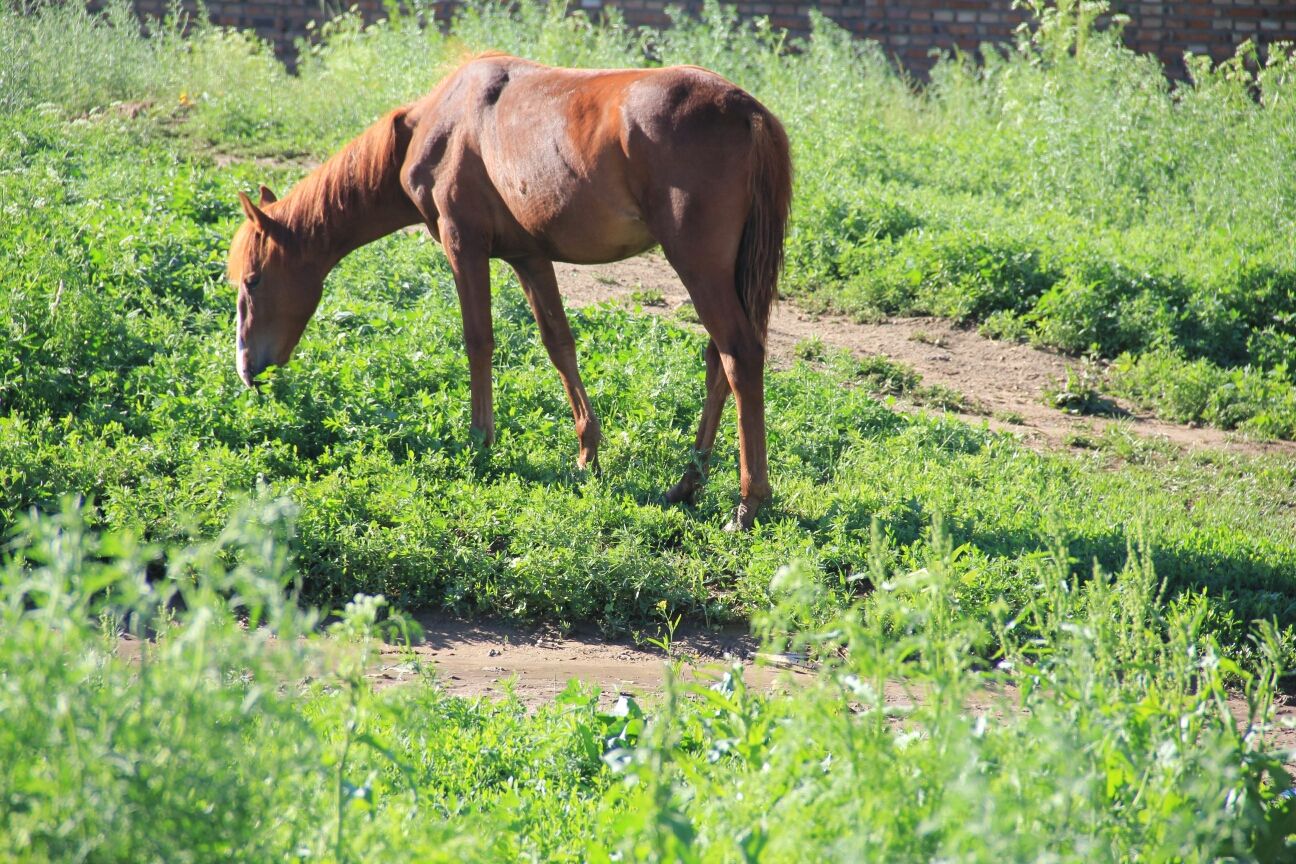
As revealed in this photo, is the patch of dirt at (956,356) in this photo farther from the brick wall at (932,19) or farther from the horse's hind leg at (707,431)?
the brick wall at (932,19)

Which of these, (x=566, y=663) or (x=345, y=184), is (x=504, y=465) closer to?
(x=566, y=663)

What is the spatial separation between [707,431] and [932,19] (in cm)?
979

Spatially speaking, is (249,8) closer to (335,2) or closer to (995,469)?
(335,2)

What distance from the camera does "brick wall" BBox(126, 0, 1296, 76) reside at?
526 inches

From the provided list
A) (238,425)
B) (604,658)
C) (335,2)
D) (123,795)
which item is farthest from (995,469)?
(335,2)

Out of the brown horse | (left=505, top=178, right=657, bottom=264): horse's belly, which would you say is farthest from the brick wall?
(left=505, top=178, right=657, bottom=264): horse's belly

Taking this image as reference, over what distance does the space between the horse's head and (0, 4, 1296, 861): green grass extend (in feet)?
0.74

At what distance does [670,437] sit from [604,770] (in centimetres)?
263

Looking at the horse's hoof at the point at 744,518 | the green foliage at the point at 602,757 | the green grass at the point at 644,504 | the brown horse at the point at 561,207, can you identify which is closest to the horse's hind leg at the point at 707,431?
the brown horse at the point at 561,207

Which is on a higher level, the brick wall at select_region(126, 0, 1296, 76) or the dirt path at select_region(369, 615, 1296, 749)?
the brick wall at select_region(126, 0, 1296, 76)

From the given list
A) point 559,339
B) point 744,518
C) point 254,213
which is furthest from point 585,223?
point 254,213

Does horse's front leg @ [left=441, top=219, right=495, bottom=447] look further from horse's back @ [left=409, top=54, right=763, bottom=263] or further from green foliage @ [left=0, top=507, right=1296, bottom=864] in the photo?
green foliage @ [left=0, top=507, right=1296, bottom=864]

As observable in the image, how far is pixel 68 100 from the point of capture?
1059 centimetres

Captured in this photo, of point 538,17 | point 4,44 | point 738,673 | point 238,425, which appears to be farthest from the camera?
point 538,17
